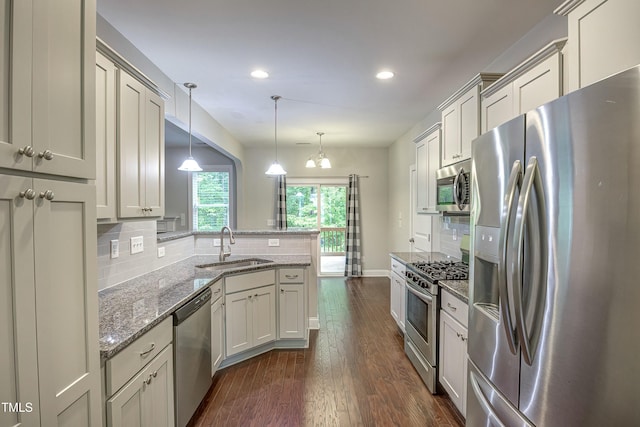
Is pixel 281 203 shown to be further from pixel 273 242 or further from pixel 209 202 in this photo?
pixel 273 242

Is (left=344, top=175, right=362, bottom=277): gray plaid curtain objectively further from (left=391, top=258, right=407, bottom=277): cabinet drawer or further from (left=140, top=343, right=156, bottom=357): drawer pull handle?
(left=140, top=343, right=156, bottom=357): drawer pull handle

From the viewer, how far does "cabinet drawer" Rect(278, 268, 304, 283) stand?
127 inches

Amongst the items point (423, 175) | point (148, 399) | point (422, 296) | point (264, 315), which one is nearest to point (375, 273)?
point (423, 175)

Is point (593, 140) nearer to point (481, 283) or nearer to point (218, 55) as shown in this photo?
point (481, 283)

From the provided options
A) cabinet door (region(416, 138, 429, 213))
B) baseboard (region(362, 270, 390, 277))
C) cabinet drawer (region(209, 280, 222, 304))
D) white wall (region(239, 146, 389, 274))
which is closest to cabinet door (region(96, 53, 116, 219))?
cabinet drawer (region(209, 280, 222, 304))

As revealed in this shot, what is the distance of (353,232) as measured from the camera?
262 inches

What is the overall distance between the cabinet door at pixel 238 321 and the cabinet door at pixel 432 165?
6.76ft

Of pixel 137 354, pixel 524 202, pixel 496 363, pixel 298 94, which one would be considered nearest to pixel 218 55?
pixel 298 94

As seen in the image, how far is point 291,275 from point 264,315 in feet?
1.54

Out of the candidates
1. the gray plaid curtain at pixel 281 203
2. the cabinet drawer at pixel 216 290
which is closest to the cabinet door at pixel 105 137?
the cabinet drawer at pixel 216 290

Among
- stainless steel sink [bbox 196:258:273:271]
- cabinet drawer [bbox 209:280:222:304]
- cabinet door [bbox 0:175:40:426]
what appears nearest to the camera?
cabinet door [bbox 0:175:40:426]

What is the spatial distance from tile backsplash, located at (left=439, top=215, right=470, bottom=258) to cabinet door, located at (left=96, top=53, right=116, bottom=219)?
3.06 m

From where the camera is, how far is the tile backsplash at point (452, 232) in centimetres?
A: 333

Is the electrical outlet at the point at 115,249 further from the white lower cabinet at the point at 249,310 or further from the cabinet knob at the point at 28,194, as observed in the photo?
the cabinet knob at the point at 28,194
